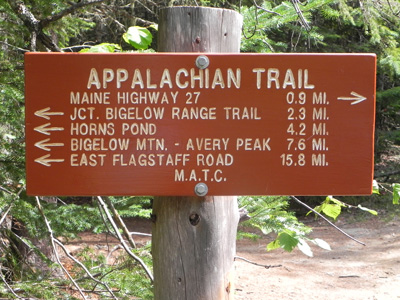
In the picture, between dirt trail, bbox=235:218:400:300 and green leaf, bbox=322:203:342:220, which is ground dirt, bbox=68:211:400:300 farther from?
green leaf, bbox=322:203:342:220

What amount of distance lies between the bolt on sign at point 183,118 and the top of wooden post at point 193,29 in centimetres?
17

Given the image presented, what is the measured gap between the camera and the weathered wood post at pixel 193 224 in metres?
2.12

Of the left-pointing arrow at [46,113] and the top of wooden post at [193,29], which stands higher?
the top of wooden post at [193,29]

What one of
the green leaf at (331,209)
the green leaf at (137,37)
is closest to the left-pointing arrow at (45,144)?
the green leaf at (137,37)

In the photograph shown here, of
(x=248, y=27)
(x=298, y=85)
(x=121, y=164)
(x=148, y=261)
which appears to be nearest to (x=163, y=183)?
(x=121, y=164)

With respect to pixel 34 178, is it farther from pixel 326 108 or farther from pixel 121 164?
pixel 326 108

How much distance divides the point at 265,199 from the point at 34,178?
5.68ft

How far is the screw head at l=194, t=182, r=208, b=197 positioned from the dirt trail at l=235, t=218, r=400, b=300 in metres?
4.86

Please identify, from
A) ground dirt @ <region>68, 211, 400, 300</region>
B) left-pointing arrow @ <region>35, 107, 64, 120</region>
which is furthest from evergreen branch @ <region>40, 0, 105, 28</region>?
ground dirt @ <region>68, 211, 400, 300</region>

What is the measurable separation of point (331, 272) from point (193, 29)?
620 cm

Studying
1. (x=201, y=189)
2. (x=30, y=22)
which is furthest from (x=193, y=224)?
(x=30, y=22)

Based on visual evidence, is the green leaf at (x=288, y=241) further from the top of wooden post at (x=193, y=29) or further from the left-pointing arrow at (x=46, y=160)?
the left-pointing arrow at (x=46, y=160)

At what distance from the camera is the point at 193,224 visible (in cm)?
212

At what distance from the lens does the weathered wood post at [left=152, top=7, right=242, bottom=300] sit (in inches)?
83.3
